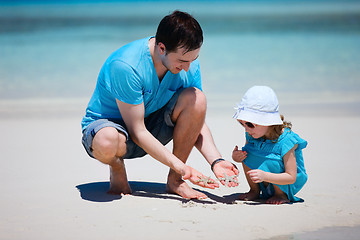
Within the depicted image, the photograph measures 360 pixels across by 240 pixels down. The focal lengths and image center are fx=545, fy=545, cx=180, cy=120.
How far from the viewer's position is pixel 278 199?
310cm

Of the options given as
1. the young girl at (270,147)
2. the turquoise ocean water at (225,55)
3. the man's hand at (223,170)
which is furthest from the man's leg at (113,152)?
the turquoise ocean water at (225,55)

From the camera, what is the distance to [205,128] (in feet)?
11.2

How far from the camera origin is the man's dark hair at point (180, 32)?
9.48ft

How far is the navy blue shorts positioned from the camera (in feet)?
10.2

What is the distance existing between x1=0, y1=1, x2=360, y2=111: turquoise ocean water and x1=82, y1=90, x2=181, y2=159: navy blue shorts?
3.53m

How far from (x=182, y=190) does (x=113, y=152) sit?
50cm

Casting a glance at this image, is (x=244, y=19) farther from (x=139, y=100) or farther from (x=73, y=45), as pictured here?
(x=139, y=100)

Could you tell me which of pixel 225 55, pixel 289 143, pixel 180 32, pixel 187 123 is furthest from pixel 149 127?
pixel 225 55

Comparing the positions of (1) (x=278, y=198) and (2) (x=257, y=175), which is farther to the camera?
(1) (x=278, y=198)

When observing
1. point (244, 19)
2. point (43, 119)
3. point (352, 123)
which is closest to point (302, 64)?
point (352, 123)

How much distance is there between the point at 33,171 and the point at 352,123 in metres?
3.19

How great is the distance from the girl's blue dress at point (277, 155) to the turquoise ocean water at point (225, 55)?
146 inches

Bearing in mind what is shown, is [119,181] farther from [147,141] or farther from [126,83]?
[126,83]

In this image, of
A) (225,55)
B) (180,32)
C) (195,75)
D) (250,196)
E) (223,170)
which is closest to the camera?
(180,32)
